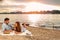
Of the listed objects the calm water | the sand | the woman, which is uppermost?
the calm water

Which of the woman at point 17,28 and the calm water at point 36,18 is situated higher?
the calm water at point 36,18

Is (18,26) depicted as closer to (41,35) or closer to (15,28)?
(15,28)

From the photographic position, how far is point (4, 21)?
1.73 meters

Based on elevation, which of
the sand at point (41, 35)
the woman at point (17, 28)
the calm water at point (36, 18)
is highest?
the calm water at point (36, 18)

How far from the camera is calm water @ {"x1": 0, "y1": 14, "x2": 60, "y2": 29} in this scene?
1684 mm

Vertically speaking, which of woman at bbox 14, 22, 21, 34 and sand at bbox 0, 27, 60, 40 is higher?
woman at bbox 14, 22, 21, 34

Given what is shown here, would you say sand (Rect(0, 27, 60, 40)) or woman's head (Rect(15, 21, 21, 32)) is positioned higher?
woman's head (Rect(15, 21, 21, 32))

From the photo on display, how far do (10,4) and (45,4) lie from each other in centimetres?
43

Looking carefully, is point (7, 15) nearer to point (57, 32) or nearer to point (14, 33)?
point (14, 33)

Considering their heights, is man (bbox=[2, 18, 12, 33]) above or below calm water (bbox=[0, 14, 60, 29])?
below

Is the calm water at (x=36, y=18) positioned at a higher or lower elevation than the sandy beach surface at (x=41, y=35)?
higher

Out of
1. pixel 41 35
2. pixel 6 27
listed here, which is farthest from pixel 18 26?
pixel 41 35

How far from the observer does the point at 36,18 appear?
1.71 meters

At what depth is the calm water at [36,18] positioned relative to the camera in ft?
5.52
